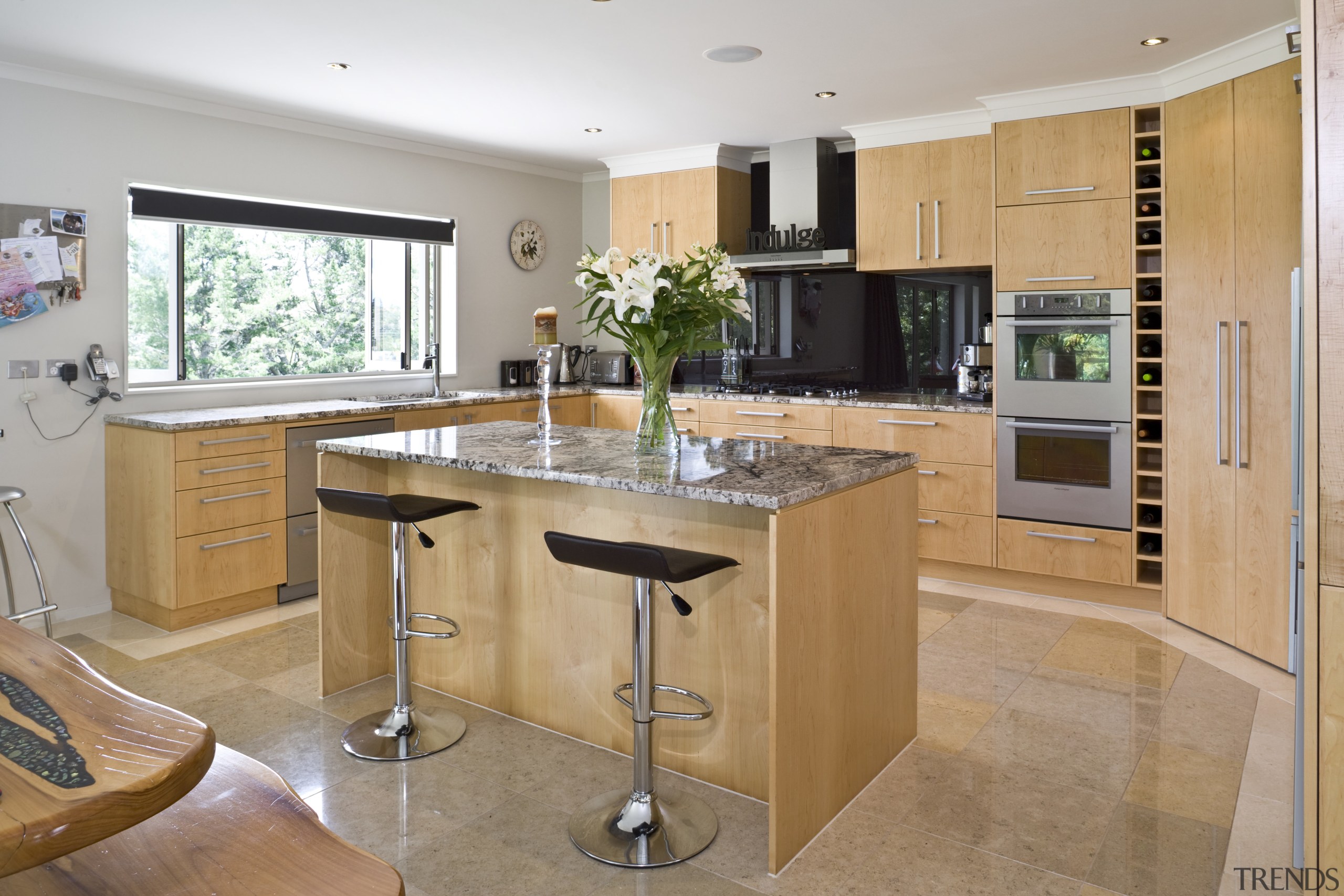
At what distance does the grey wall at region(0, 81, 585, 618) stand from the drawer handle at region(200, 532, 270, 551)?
20.8 inches

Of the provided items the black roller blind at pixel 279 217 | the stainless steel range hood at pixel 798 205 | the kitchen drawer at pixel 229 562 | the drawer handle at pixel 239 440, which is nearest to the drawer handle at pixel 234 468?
the drawer handle at pixel 239 440

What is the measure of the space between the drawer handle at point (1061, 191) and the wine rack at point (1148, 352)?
20 centimetres

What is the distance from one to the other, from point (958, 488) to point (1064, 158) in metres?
1.67

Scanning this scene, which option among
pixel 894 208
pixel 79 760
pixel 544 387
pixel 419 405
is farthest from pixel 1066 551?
pixel 79 760

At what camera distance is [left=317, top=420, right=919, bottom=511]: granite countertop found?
7.13 ft

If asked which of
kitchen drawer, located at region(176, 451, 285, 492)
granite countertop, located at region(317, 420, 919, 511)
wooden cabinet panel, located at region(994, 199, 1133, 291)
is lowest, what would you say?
kitchen drawer, located at region(176, 451, 285, 492)

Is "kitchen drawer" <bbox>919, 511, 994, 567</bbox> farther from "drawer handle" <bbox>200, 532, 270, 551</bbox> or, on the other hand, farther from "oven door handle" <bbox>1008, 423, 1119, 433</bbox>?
"drawer handle" <bbox>200, 532, 270, 551</bbox>

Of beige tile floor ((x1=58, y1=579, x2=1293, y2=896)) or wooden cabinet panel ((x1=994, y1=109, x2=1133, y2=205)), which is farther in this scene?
wooden cabinet panel ((x1=994, y1=109, x2=1133, y2=205))

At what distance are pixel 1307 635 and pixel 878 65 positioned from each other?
10.2ft

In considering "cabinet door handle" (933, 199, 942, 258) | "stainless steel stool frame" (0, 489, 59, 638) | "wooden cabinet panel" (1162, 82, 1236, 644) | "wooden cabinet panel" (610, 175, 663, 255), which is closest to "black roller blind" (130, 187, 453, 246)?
"wooden cabinet panel" (610, 175, 663, 255)

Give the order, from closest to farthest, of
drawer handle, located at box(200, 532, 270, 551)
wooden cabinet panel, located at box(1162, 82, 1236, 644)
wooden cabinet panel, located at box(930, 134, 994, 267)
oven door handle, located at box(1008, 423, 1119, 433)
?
1. wooden cabinet panel, located at box(1162, 82, 1236, 644)
2. drawer handle, located at box(200, 532, 270, 551)
3. oven door handle, located at box(1008, 423, 1119, 433)
4. wooden cabinet panel, located at box(930, 134, 994, 267)

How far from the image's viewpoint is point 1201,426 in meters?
3.87

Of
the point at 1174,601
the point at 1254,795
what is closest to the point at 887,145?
the point at 1174,601

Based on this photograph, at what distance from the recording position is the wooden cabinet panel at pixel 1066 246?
4.22 m
